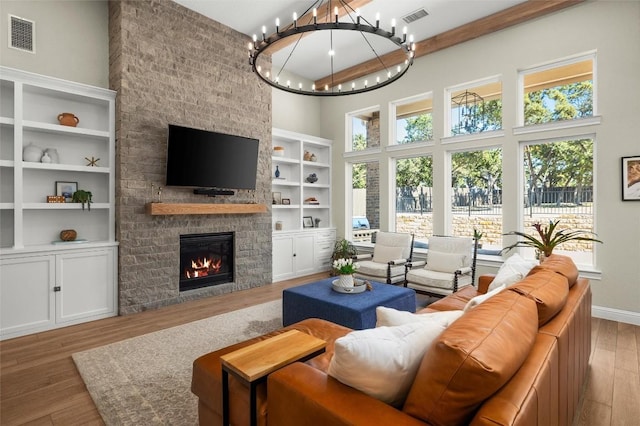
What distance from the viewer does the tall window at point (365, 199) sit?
6.68 metres

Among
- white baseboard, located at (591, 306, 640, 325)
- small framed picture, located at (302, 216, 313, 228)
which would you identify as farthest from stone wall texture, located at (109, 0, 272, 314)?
white baseboard, located at (591, 306, 640, 325)

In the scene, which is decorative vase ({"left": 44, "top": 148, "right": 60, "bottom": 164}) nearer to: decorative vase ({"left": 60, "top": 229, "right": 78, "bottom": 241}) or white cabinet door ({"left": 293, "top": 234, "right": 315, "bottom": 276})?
decorative vase ({"left": 60, "top": 229, "right": 78, "bottom": 241})

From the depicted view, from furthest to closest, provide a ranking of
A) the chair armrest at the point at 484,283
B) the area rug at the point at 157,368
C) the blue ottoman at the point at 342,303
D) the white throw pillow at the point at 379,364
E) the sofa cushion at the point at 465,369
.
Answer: the chair armrest at the point at 484,283, the blue ottoman at the point at 342,303, the area rug at the point at 157,368, the white throw pillow at the point at 379,364, the sofa cushion at the point at 465,369

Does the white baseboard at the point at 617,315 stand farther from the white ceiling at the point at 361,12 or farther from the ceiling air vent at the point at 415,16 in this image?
the ceiling air vent at the point at 415,16

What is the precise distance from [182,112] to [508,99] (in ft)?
15.3

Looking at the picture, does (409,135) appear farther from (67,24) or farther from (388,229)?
(67,24)

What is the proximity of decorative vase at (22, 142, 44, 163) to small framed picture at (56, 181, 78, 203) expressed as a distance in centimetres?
37

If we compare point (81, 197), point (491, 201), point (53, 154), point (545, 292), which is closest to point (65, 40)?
point (53, 154)

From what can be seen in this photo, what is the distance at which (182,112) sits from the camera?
4.79 meters

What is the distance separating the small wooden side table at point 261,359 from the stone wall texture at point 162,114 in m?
3.31

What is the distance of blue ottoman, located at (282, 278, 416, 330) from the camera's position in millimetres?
3051

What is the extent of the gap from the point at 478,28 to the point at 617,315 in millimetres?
4208

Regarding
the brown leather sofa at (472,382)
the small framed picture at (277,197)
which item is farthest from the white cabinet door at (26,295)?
the small framed picture at (277,197)

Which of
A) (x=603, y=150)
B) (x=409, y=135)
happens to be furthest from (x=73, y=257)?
(x=603, y=150)
